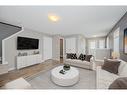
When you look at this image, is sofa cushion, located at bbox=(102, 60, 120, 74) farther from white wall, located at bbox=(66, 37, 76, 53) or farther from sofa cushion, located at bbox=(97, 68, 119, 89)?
white wall, located at bbox=(66, 37, 76, 53)

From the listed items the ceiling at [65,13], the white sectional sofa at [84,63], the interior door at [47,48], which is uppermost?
the ceiling at [65,13]

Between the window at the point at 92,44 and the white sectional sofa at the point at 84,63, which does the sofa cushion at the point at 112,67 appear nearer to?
the white sectional sofa at the point at 84,63

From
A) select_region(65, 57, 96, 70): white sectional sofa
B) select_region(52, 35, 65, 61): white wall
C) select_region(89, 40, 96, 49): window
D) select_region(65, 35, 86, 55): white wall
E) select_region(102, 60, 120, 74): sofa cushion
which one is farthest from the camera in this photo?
select_region(89, 40, 96, 49): window

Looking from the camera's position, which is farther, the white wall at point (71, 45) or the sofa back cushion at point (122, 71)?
the white wall at point (71, 45)

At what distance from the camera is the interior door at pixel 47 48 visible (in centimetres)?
580

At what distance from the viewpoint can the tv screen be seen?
3.81 meters

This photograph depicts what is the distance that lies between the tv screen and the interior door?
1.06 metres

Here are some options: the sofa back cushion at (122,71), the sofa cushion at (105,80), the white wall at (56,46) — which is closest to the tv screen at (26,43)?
the white wall at (56,46)

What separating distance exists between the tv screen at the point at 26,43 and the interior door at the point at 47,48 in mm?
1056

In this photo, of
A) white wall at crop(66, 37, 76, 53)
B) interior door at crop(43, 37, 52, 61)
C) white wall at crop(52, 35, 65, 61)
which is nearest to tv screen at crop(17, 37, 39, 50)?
interior door at crop(43, 37, 52, 61)

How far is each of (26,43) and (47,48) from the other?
2.13m

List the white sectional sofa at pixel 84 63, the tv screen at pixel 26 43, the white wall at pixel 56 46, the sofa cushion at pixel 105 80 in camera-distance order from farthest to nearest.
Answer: the white wall at pixel 56 46 → the tv screen at pixel 26 43 → the white sectional sofa at pixel 84 63 → the sofa cushion at pixel 105 80
